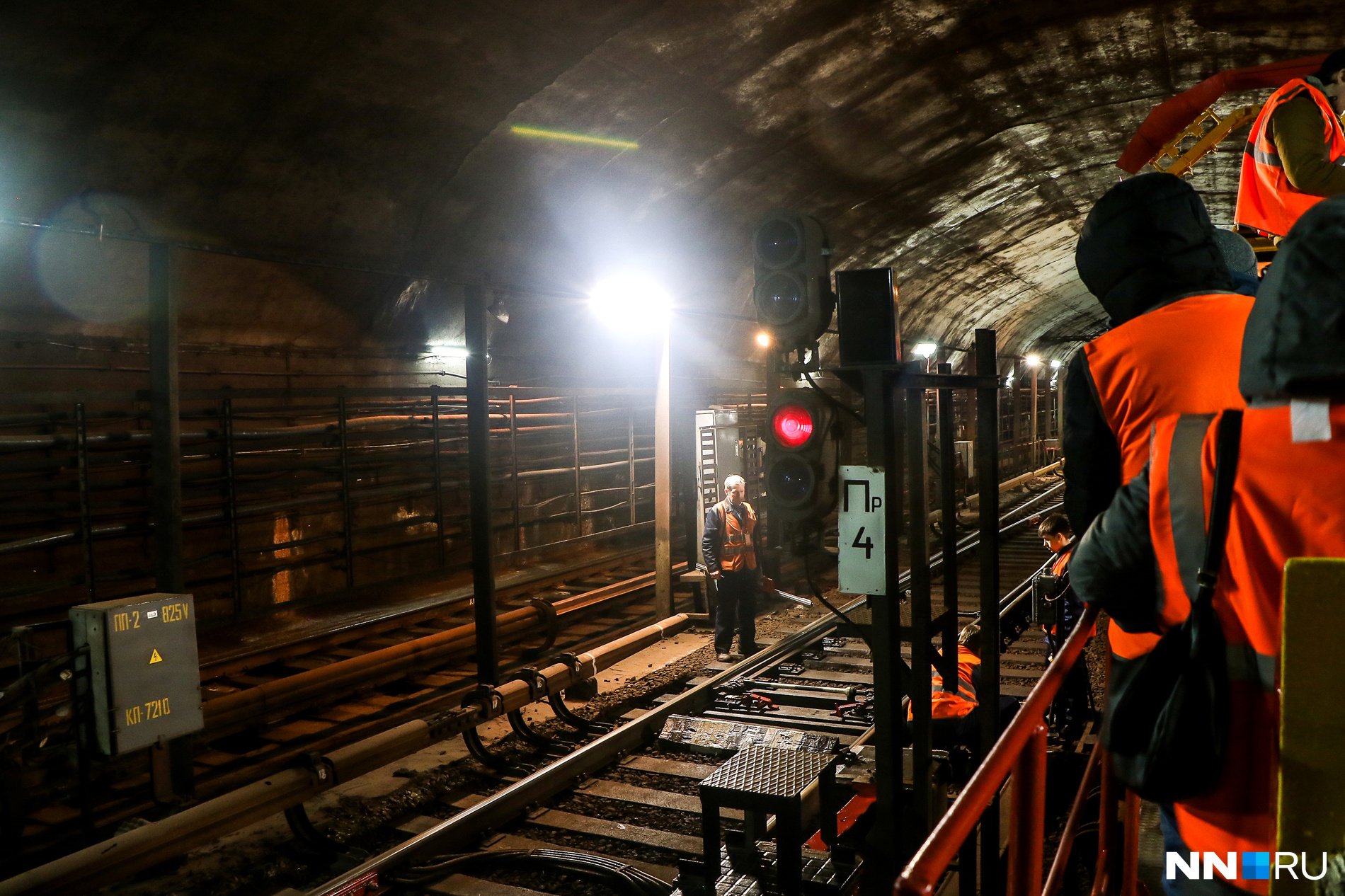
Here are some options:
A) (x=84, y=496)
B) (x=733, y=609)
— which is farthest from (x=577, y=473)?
(x=84, y=496)

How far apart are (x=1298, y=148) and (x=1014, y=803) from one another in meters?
3.49

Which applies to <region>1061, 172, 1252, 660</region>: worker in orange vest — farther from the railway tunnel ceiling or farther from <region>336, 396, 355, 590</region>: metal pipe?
<region>336, 396, 355, 590</region>: metal pipe

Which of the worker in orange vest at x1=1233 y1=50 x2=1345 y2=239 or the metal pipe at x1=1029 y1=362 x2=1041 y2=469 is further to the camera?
the metal pipe at x1=1029 y1=362 x2=1041 y2=469

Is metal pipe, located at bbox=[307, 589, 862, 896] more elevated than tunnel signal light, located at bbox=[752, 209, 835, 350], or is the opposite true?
tunnel signal light, located at bbox=[752, 209, 835, 350]

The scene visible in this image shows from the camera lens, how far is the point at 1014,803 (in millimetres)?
2670

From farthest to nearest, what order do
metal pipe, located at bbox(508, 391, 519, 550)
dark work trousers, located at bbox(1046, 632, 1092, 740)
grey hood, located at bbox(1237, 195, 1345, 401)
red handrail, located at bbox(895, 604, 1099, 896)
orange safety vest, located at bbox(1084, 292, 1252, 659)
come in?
metal pipe, located at bbox(508, 391, 519, 550), dark work trousers, located at bbox(1046, 632, 1092, 740), orange safety vest, located at bbox(1084, 292, 1252, 659), red handrail, located at bbox(895, 604, 1099, 896), grey hood, located at bbox(1237, 195, 1345, 401)

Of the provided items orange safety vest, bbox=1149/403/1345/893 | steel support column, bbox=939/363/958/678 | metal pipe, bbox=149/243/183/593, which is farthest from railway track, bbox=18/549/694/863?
orange safety vest, bbox=1149/403/1345/893

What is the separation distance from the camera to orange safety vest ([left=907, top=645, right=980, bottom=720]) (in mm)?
5543

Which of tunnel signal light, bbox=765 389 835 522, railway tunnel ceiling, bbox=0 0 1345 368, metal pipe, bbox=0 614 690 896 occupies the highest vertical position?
railway tunnel ceiling, bbox=0 0 1345 368

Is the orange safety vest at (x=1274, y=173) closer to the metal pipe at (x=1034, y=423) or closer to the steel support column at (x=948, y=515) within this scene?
the steel support column at (x=948, y=515)

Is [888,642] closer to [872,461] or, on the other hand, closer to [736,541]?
[872,461]

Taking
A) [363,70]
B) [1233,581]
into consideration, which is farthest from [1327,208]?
[363,70]

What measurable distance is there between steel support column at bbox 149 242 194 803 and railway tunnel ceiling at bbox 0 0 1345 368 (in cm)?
122

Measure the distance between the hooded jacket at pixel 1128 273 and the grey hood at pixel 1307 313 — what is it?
592 millimetres
